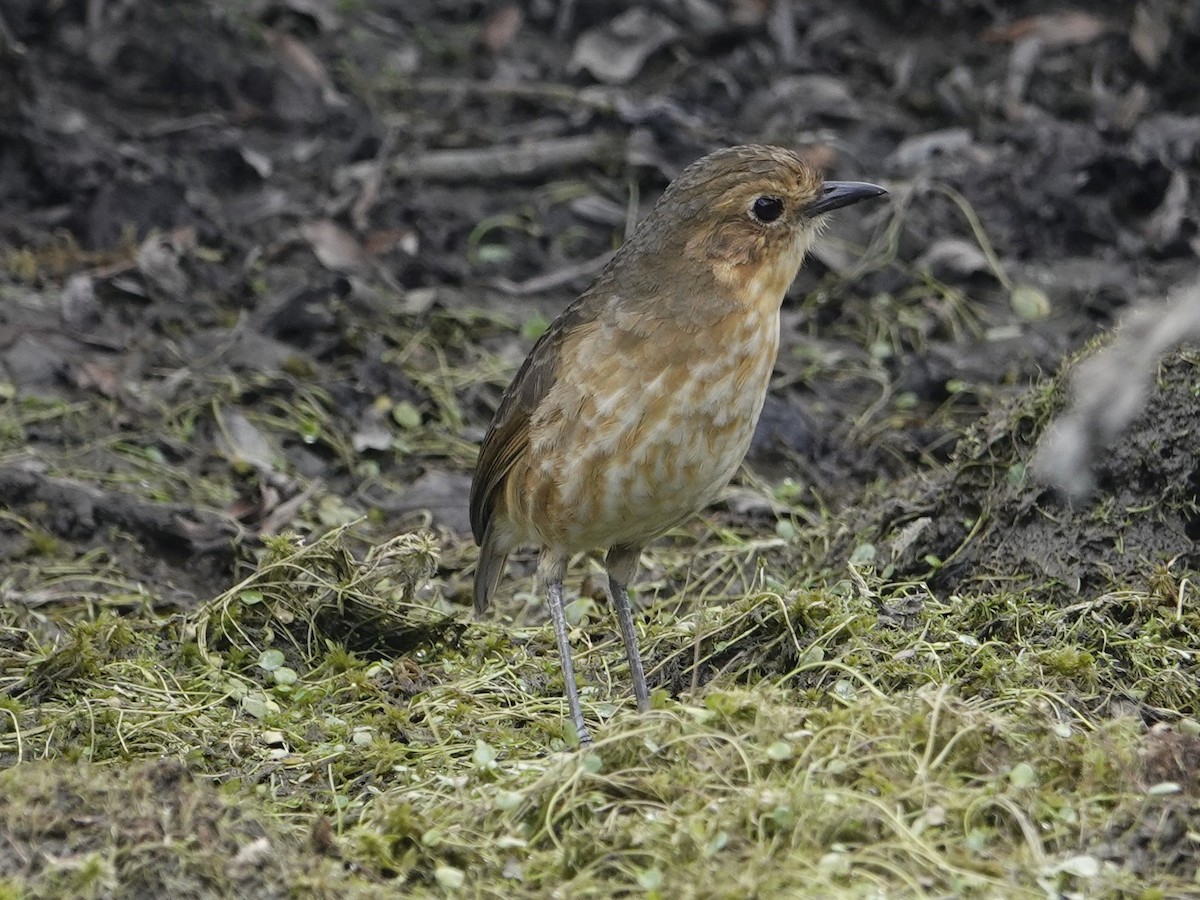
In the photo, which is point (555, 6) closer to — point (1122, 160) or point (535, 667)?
point (1122, 160)

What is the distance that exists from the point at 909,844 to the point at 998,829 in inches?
11.2

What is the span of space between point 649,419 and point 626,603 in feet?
2.92

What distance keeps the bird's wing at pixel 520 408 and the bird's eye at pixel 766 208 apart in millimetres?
635

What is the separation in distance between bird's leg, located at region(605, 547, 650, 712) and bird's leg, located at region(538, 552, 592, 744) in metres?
0.21

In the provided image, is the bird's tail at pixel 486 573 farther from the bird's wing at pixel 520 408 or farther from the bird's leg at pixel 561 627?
the bird's leg at pixel 561 627

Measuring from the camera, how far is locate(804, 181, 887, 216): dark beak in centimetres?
616

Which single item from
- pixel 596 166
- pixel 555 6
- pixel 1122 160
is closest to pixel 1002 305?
pixel 1122 160

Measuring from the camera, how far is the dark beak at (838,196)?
6160mm

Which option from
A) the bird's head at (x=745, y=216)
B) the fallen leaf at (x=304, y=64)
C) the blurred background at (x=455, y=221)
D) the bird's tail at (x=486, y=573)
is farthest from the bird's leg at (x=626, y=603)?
the fallen leaf at (x=304, y=64)

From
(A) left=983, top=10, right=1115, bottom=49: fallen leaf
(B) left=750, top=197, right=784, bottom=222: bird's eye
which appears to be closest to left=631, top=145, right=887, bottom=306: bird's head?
(B) left=750, top=197, right=784, bottom=222: bird's eye

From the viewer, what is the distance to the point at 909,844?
4.42 m

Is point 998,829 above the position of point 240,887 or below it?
above

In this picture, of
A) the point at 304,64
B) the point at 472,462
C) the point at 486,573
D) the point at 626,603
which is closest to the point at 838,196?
the point at 626,603

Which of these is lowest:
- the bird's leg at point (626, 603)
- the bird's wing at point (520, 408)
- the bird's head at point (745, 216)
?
the bird's leg at point (626, 603)
